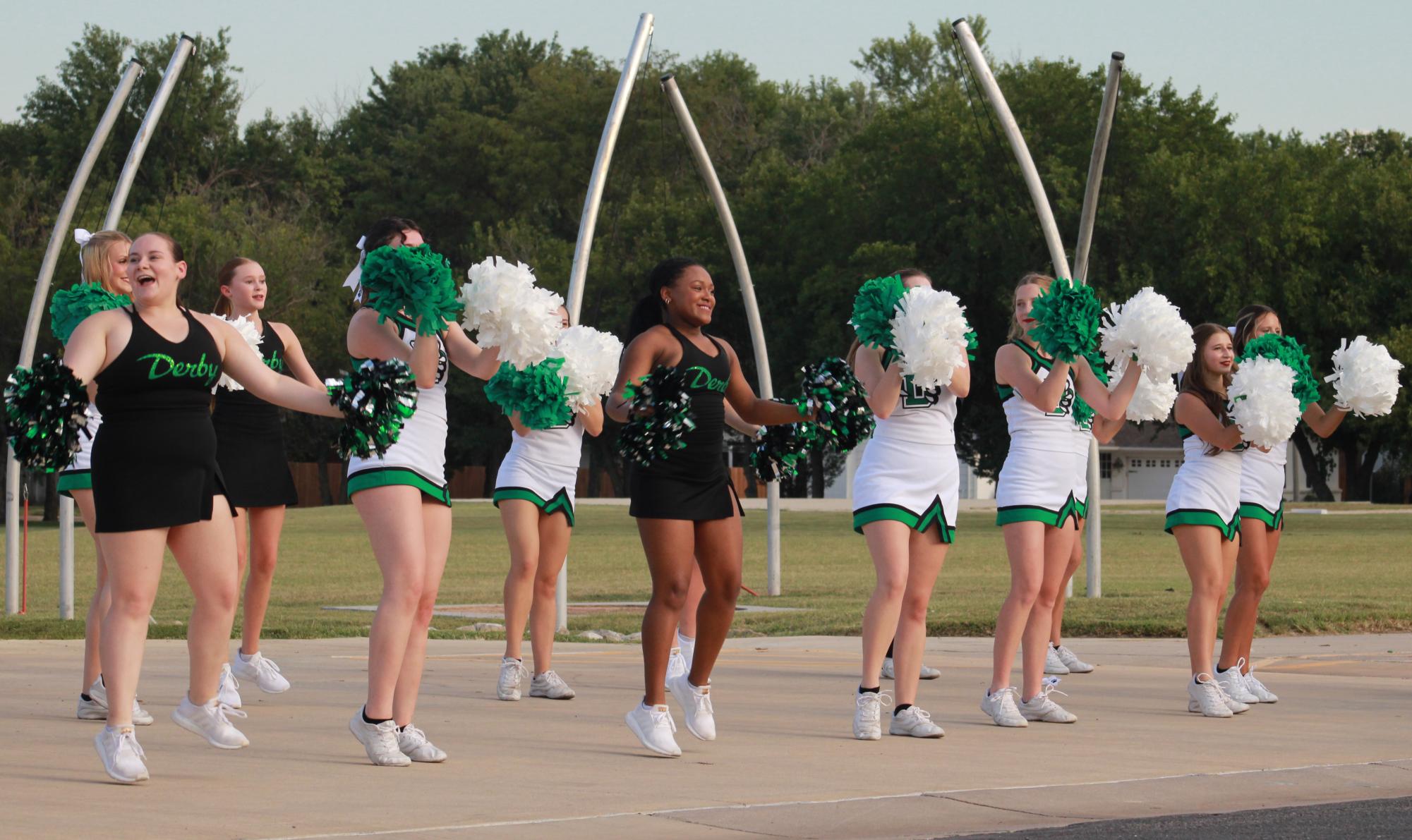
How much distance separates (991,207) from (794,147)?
1202 inches

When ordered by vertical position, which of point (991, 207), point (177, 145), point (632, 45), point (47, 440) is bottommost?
point (47, 440)

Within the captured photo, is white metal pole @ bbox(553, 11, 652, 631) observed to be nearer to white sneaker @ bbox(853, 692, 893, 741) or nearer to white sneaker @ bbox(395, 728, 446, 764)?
white sneaker @ bbox(853, 692, 893, 741)

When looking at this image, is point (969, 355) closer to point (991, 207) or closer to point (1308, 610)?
point (1308, 610)

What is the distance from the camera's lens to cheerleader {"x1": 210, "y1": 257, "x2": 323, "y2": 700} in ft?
28.4

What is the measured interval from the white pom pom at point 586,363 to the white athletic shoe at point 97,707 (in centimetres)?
244

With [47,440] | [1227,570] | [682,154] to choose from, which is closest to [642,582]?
[1227,570]

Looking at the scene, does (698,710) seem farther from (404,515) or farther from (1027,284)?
(1027,284)

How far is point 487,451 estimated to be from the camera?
78250 millimetres

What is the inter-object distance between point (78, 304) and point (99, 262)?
330 millimetres

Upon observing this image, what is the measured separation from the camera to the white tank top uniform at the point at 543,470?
9.33m

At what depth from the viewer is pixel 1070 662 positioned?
10.8 m

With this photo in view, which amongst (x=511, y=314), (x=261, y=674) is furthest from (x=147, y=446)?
(x=261, y=674)

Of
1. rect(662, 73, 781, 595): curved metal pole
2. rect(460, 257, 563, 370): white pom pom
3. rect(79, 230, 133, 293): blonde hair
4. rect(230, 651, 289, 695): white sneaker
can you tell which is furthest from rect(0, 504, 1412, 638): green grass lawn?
rect(460, 257, 563, 370): white pom pom

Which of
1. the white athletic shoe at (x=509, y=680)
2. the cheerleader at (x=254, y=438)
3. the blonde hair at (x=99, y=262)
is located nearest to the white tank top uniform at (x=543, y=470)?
the white athletic shoe at (x=509, y=680)
